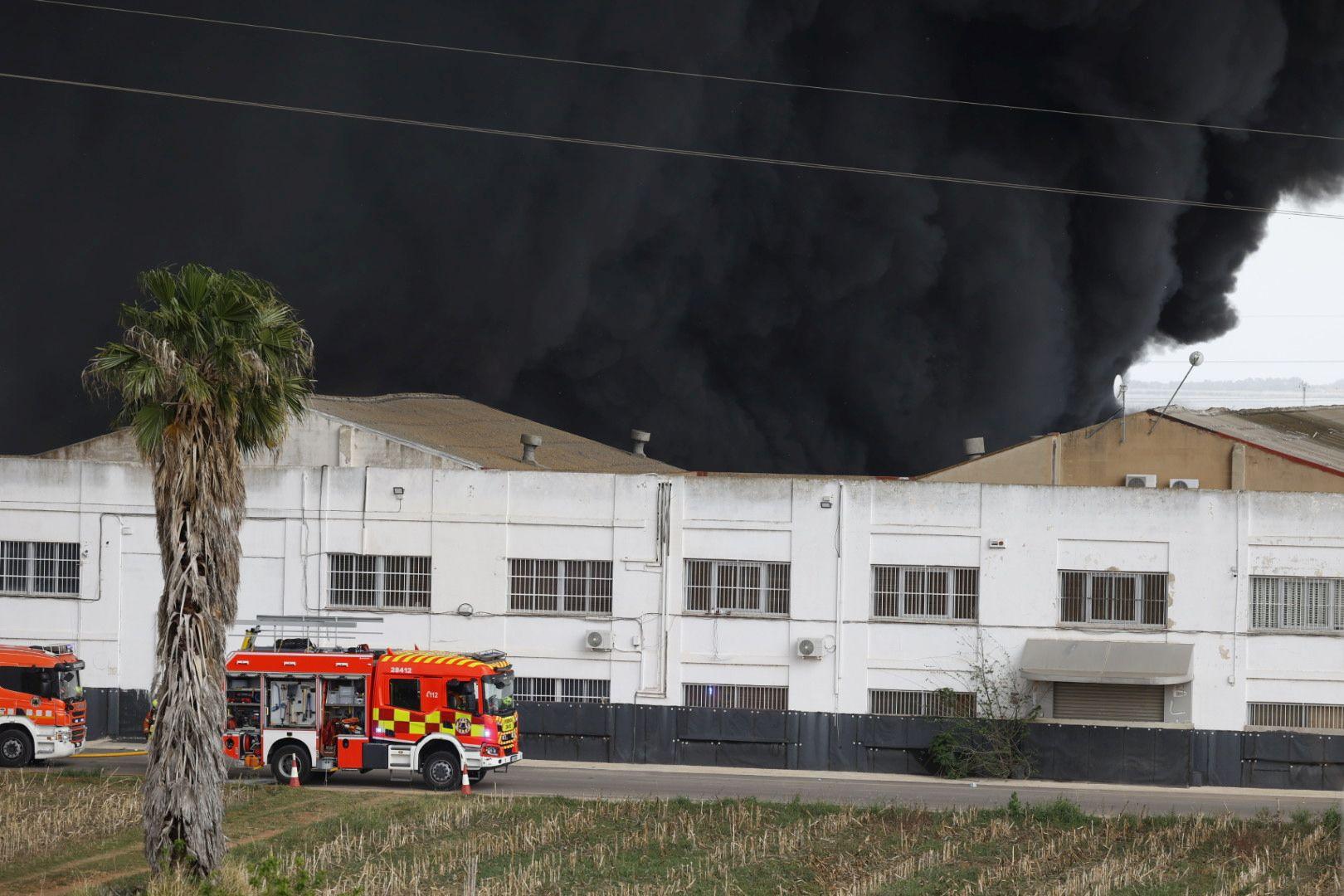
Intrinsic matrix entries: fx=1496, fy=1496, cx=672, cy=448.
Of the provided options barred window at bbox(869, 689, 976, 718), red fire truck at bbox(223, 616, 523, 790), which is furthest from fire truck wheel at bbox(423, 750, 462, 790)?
barred window at bbox(869, 689, 976, 718)

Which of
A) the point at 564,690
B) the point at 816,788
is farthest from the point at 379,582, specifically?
the point at 816,788

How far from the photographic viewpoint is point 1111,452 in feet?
134

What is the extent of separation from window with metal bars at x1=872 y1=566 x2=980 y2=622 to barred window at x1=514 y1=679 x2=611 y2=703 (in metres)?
6.96

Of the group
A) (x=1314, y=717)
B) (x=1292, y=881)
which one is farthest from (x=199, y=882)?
(x=1314, y=717)

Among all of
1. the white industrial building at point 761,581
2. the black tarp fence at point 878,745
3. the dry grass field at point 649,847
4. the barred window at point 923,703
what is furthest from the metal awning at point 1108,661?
the dry grass field at point 649,847

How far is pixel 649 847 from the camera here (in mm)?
24031

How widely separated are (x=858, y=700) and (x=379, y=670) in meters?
12.1

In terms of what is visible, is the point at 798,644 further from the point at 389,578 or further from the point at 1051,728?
the point at 389,578

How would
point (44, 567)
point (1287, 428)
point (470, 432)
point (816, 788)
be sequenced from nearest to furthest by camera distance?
1. point (816, 788)
2. point (44, 567)
3. point (1287, 428)
4. point (470, 432)

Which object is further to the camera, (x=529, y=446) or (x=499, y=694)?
(x=529, y=446)

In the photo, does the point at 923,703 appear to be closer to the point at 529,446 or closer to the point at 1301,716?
the point at 1301,716

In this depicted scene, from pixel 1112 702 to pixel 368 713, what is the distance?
17.4m

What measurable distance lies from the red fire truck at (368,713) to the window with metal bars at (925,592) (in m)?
10.5

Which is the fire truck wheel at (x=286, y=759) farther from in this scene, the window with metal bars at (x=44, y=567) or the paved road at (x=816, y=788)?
the window with metal bars at (x=44, y=567)
